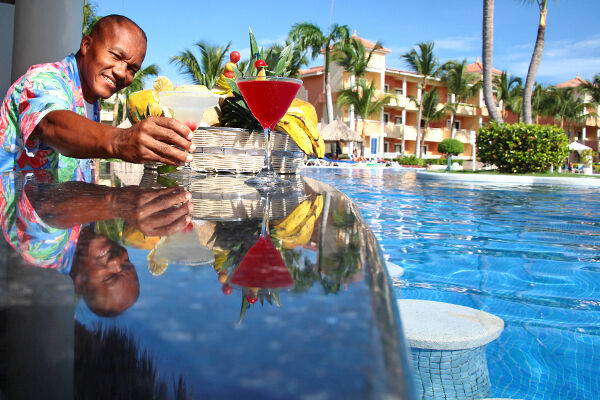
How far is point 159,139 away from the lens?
1.33 meters

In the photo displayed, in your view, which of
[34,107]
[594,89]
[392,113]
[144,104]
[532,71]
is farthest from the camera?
[594,89]

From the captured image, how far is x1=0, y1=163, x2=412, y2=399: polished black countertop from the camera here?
208mm

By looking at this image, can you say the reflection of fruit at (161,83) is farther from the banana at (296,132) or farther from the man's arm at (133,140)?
the man's arm at (133,140)

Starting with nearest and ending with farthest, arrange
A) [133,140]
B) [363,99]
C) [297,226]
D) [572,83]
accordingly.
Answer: [297,226], [133,140], [363,99], [572,83]

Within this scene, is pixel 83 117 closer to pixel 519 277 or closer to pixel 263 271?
pixel 263 271

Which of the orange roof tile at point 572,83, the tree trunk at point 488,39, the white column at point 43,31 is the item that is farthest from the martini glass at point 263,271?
the orange roof tile at point 572,83

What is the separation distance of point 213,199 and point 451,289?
6.98 feet

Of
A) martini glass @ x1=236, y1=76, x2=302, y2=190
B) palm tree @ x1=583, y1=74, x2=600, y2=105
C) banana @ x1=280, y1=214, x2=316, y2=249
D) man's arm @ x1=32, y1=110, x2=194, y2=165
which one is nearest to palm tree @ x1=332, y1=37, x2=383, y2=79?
palm tree @ x1=583, y1=74, x2=600, y2=105

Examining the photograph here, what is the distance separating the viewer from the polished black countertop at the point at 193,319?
208mm

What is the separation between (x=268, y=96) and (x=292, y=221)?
1.28 m

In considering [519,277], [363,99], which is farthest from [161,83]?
[363,99]

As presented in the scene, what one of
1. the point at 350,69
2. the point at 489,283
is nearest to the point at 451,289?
the point at 489,283

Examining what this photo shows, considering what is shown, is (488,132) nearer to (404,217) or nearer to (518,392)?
(404,217)

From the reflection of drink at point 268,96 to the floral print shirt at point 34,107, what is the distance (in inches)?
27.5
